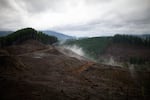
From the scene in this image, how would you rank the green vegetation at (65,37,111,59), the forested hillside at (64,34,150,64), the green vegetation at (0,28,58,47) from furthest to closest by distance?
the green vegetation at (65,37,111,59) → the forested hillside at (64,34,150,64) → the green vegetation at (0,28,58,47)

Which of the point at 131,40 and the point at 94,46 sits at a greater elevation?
the point at 131,40

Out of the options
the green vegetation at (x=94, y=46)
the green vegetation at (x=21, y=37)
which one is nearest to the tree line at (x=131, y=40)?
the green vegetation at (x=94, y=46)

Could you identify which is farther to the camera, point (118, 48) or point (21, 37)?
point (118, 48)

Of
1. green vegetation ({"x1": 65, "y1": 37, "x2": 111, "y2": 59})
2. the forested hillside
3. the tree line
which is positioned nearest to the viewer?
the forested hillside

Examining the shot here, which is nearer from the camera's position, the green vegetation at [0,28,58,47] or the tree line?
the green vegetation at [0,28,58,47]

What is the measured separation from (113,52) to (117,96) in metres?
101

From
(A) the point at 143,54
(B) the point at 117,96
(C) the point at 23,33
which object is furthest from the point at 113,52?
(B) the point at 117,96

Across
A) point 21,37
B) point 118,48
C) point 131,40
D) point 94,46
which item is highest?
point 21,37

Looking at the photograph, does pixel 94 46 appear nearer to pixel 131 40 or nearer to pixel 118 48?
pixel 118 48

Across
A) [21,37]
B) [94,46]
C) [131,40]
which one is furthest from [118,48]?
[21,37]

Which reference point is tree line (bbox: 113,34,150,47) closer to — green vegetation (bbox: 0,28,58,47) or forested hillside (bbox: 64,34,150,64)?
forested hillside (bbox: 64,34,150,64)

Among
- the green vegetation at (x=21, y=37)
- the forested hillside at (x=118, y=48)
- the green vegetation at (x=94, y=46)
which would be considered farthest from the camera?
the green vegetation at (x=94, y=46)

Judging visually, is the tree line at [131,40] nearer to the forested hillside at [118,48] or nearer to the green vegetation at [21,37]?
the forested hillside at [118,48]

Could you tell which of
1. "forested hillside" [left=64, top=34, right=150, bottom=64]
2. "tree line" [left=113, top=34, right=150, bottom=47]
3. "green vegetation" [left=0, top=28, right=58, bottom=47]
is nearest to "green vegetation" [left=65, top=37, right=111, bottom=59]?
"forested hillside" [left=64, top=34, right=150, bottom=64]
